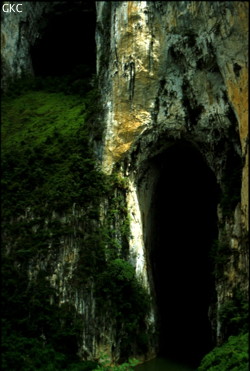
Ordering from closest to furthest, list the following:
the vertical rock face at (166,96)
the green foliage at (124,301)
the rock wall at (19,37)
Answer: the green foliage at (124,301)
the vertical rock face at (166,96)
the rock wall at (19,37)

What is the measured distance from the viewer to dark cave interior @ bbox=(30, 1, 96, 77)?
2147 cm

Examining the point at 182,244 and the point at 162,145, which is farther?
the point at 182,244

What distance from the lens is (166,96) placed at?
1484 centimetres

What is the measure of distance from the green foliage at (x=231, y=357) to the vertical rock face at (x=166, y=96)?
299cm

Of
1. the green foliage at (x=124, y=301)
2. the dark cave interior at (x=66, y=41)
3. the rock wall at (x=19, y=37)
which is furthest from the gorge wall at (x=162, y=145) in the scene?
the dark cave interior at (x=66, y=41)

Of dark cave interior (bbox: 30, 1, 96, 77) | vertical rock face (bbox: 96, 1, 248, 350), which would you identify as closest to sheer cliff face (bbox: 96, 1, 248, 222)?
vertical rock face (bbox: 96, 1, 248, 350)

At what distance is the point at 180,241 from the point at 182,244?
0.16m

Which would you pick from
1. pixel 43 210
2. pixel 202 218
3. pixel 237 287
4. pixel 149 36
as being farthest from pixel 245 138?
pixel 202 218

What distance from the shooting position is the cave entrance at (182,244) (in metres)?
16.2

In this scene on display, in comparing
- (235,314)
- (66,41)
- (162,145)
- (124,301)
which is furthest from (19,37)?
(235,314)

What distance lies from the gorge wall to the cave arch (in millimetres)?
91

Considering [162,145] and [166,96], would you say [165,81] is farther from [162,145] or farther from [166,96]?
[162,145]

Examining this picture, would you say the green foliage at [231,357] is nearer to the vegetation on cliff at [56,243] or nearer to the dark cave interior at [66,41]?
the vegetation on cliff at [56,243]

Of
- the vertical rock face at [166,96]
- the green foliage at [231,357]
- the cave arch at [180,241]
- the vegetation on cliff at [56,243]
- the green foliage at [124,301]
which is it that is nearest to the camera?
the green foliage at [231,357]
